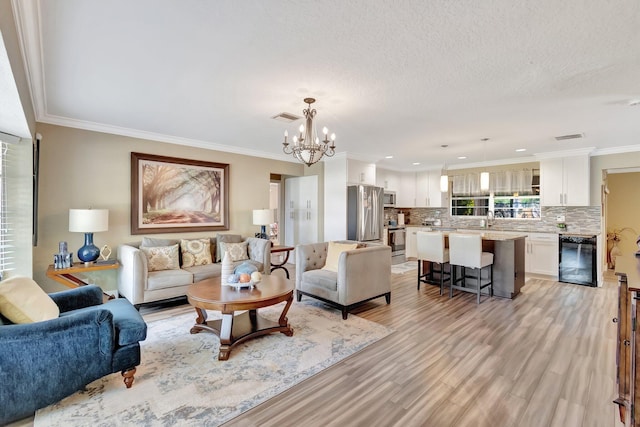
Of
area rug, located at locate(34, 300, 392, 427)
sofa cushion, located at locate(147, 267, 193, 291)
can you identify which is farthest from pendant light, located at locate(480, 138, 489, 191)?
sofa cushion, located at locate(147, 267, 193, 291)

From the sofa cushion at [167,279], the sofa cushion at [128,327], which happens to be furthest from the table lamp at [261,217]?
the sofa cushion at [128,327]

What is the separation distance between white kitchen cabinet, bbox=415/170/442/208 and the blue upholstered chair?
23.4 ft

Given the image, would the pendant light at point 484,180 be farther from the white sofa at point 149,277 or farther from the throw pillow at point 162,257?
the throw pillow at point 162,257

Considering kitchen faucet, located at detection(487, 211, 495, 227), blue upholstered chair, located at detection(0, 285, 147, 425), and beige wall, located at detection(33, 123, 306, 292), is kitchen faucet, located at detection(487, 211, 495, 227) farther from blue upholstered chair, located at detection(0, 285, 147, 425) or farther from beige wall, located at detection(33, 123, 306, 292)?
blue upholstered chair, located at detection(0, 285, 147, 425)

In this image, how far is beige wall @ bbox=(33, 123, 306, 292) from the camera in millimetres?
3840

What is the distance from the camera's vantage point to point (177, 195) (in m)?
4.94

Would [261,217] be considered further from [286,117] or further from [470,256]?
[470,256]

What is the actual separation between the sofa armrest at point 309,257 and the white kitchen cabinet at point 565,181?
4825 mm

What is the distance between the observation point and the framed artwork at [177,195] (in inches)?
180

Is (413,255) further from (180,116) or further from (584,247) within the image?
(180,116)

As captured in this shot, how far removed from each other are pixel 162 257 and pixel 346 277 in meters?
2.60

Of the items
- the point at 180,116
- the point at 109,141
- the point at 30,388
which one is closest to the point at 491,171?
the point at 180,116

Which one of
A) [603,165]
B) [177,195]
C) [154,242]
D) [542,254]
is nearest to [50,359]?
[154,242]

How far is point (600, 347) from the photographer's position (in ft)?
9.57
